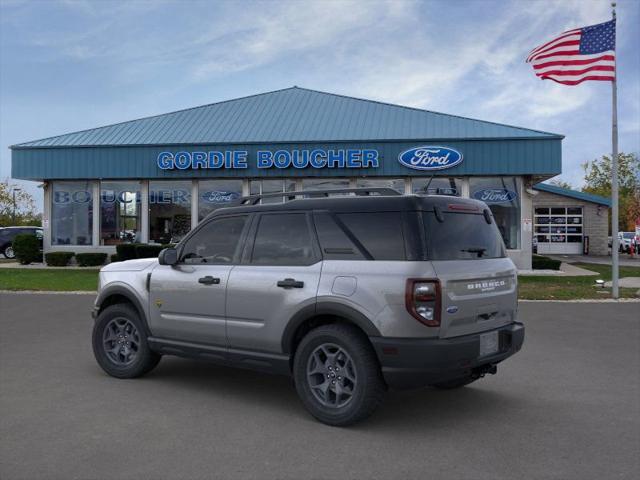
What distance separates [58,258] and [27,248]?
230 centimetres

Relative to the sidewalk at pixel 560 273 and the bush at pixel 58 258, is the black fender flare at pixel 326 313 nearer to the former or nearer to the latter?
the sidewalk at pixel 560 273

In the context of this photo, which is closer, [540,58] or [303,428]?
[303,428]

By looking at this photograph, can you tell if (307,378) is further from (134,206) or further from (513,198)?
(134,206)

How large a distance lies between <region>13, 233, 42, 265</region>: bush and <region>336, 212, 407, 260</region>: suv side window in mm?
24139

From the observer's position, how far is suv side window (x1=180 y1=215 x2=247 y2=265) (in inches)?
233

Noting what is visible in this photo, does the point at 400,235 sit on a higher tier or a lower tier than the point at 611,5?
lower

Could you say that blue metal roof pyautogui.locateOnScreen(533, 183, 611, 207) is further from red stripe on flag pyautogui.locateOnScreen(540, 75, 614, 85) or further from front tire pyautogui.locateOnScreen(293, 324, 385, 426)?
front tire pyautogui.locateOnScreen(293, 324, 385, 426)

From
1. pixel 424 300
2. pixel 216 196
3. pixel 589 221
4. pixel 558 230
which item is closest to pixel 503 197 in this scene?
pixel 216 196

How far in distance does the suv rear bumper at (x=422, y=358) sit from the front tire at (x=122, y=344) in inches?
116

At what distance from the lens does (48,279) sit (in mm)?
18828

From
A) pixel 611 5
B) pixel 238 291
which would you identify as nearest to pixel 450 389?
pixel 238 291

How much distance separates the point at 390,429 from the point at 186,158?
811 inches

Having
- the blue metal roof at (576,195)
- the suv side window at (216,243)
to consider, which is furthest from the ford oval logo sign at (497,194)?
the suv side window at (216,243)

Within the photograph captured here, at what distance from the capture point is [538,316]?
447 inches
